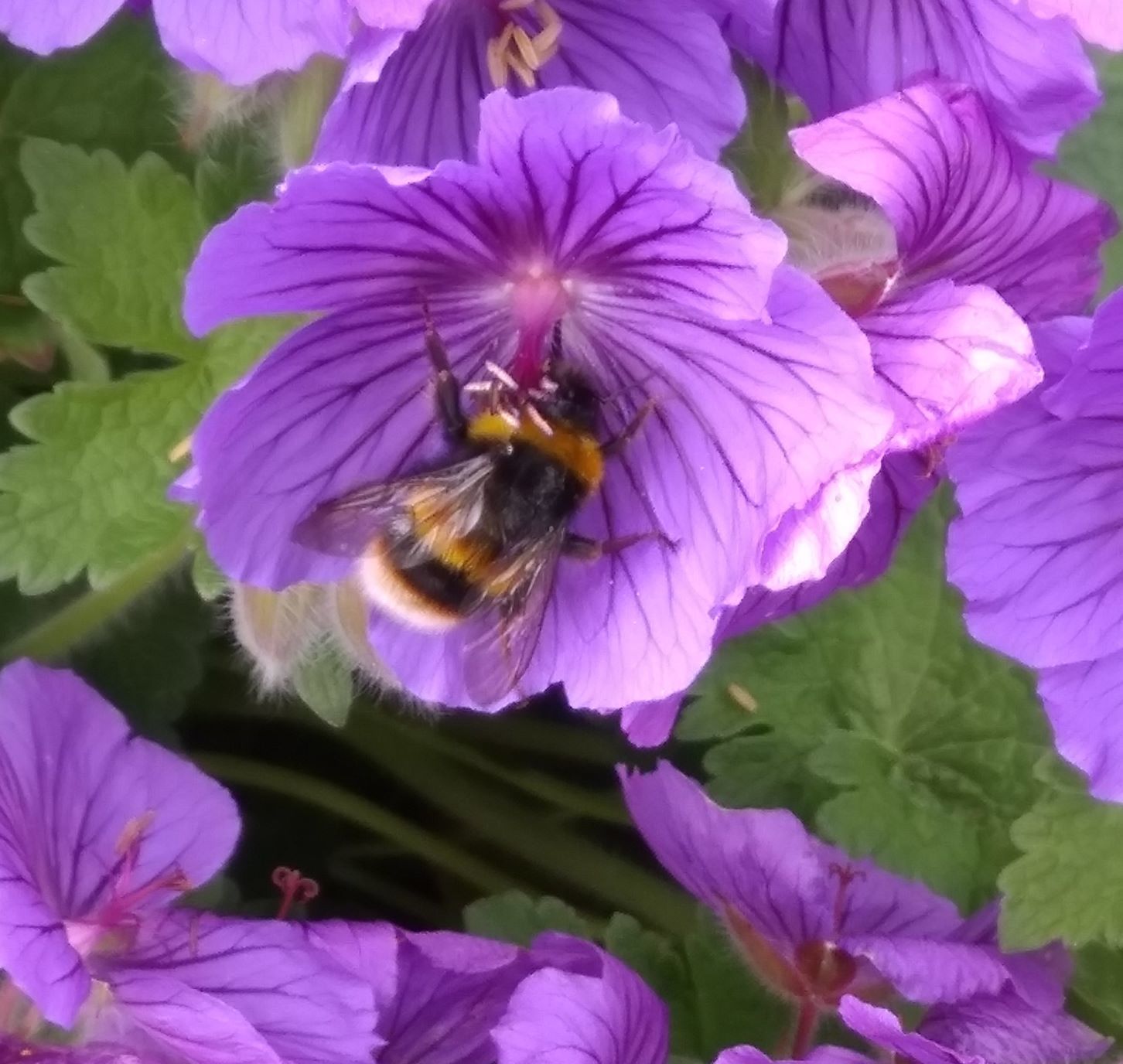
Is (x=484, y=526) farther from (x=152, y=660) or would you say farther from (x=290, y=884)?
(x=152, y=660)

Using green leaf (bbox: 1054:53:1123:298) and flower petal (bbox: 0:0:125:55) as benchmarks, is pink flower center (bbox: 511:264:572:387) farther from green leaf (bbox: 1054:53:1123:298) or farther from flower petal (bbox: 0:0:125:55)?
green leaf (bbox: 1054:53:1123:298)

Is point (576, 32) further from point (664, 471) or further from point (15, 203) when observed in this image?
point (15, 203)

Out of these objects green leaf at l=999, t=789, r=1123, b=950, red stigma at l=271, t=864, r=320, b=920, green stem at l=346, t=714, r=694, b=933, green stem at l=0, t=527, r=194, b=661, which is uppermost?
green stem at l=0, t=527, r=194, b=661

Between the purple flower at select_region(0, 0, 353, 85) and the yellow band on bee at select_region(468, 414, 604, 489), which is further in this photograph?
the yellow band on bee at select_region(468, 414, 604, 489)

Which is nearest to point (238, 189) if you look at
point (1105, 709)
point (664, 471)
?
point (664, 471)

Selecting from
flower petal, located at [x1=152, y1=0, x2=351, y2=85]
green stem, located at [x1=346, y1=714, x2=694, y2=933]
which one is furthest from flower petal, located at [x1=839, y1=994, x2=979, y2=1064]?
flower petal, located at [x1=152, y1=0, x2=351, y2=85]

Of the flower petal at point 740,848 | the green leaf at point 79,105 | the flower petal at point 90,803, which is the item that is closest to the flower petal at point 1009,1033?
the flower petal at point 740,848
